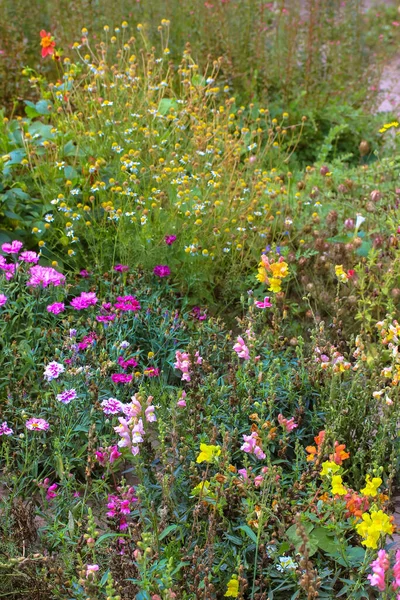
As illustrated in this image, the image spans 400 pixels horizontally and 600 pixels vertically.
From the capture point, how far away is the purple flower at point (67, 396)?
108 inches

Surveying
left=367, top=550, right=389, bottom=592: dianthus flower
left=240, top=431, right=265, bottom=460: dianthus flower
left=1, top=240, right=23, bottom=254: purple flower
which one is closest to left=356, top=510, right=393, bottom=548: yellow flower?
left=367, top=550, right=389, bottom=592: dianthus flower

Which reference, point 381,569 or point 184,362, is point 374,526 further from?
point 184,362

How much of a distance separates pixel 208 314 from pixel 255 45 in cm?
337

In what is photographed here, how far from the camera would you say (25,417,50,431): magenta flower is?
268 centimetres

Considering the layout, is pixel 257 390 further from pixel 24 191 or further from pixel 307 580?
pixel 24 191

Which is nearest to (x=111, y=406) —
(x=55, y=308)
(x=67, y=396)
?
(x=67, y=396)

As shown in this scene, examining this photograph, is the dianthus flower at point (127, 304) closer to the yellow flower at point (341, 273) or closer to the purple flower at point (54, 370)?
the purple flower at point (54, 370)

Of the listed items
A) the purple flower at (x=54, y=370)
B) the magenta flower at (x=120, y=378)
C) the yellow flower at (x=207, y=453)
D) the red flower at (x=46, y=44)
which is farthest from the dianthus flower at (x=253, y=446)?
the red flower at (x=46, y=44)

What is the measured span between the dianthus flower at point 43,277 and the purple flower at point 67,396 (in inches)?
27.7

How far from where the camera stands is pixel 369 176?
5027 millimetres

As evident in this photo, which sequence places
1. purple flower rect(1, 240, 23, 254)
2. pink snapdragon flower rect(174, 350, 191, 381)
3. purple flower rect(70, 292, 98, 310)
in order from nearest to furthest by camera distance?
pink snapdragon flower rect(174, 350, 191, 381)
purple flower rect(70, 292, 98, 310)
purple flower rect(1, 240, 23, 254)

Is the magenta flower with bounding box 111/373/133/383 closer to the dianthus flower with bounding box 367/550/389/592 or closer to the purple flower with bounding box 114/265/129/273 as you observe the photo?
the purple flower with bounding box 114/265/129/273

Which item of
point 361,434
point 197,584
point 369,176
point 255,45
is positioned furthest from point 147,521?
point 255,45

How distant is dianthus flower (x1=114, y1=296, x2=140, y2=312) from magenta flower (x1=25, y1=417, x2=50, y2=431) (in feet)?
2.53
